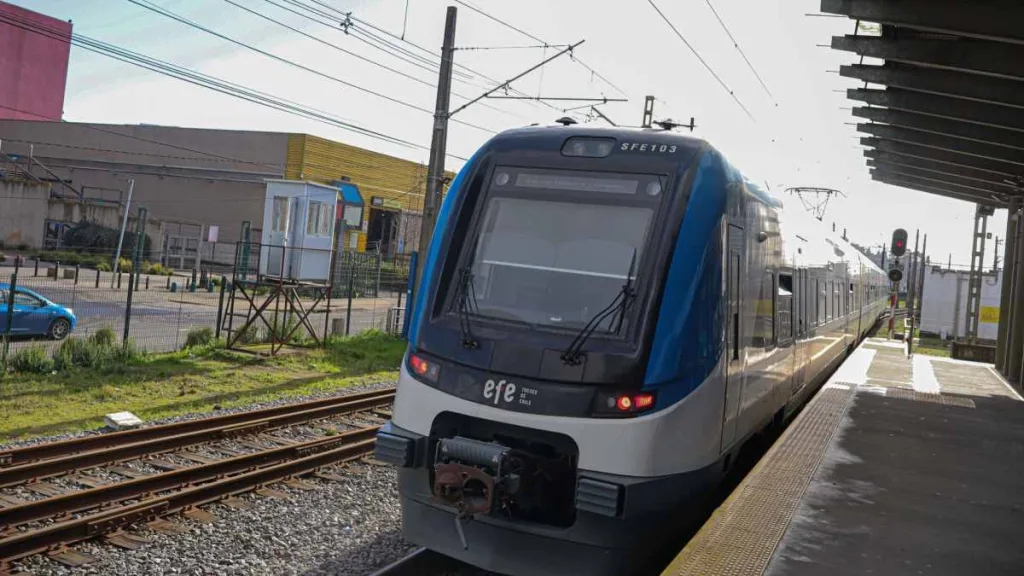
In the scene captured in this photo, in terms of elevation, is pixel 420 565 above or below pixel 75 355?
below

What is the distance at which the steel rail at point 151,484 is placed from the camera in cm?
780

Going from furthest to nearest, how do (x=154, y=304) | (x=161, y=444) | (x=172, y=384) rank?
(x=154, y=304), (x=172, y=384), (x=161, y=444)

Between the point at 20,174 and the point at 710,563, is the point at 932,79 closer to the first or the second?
the point at 710,563

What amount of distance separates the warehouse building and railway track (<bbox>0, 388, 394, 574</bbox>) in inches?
1324

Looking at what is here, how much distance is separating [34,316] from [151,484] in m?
13.2

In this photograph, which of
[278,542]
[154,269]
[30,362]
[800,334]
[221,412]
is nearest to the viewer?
[278,542]

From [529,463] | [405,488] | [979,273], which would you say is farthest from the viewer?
[979,273]

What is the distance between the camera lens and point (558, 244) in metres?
6.54

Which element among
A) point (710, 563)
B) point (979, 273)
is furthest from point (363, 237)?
point (710, 563)

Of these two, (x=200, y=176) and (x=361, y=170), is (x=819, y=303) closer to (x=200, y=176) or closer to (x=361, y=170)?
(x=361, y=170)

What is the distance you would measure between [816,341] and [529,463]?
7636 millimetres

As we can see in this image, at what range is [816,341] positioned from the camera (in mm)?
12414

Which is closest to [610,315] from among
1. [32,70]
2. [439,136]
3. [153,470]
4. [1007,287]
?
[153,470]

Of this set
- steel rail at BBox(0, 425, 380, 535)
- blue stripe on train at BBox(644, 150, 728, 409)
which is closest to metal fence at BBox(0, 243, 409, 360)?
steel rail at BBox(0, 425, 380, 535)
